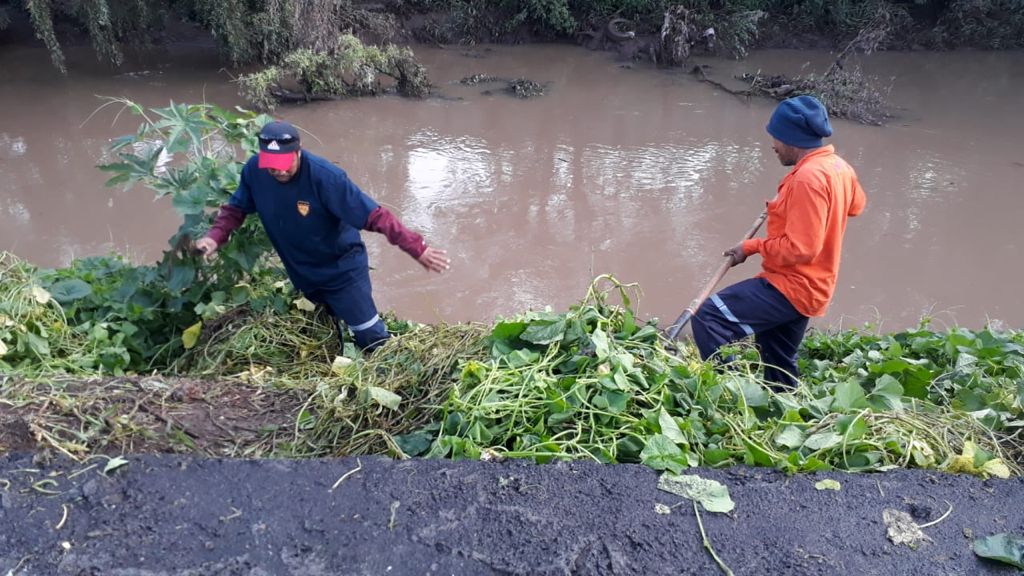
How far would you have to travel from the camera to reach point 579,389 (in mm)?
2357

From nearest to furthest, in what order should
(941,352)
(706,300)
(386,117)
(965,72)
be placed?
(706,300) → (941,352) → (386,117) → (965,72)

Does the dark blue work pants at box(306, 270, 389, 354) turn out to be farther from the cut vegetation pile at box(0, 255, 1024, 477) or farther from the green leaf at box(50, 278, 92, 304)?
the green leaf at box(50, 278, 92, 304)

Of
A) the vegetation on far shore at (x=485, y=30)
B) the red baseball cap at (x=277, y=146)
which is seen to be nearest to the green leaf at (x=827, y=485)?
the red baseball cap at (x=277, y=146)

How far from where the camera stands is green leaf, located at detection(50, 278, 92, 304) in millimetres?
3902

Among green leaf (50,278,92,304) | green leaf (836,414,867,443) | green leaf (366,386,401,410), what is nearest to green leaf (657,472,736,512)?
green leaf (836,414,867,443)

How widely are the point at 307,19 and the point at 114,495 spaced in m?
9.45

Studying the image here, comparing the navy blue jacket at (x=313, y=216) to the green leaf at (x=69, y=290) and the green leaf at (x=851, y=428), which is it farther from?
the green leaf at (x=851, y=428)

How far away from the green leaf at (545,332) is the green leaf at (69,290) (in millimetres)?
2600

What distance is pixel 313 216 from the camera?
3.54 metres

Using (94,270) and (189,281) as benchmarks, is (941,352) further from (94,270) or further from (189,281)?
(94,270)

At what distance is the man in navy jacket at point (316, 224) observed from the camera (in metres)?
3.42

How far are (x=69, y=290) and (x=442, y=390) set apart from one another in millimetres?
2486

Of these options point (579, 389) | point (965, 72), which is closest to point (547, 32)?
point (965, 72)

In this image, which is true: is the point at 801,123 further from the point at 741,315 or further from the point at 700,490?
the point at 700,490
